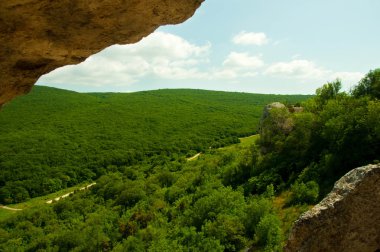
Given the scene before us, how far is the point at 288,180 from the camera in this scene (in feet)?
106

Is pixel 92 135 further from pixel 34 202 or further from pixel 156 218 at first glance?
pixel 156 218

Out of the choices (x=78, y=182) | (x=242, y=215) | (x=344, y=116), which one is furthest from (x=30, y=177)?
(x=344, y=116)

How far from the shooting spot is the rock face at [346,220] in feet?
32.1

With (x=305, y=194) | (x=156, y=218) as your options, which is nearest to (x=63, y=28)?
(x=305, y=194)

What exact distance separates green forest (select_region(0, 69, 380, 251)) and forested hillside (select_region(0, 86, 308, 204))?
0.28 meters

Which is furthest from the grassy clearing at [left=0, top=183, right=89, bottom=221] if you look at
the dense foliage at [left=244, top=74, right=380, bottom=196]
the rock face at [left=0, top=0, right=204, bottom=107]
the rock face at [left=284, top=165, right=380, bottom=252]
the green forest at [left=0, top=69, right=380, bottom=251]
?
the rock face at [left=284, top=165, right=380, bottom=252]

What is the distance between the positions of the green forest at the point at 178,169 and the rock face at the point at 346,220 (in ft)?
34.1

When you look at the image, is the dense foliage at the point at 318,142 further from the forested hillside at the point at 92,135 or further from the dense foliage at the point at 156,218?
the forested hillside at the point at 92,135

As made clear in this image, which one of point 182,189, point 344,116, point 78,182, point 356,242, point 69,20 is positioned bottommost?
point 78,182

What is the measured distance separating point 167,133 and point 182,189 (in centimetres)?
5157

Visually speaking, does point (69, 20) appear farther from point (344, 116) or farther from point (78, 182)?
point (78, 182)

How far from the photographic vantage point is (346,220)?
10.2 m

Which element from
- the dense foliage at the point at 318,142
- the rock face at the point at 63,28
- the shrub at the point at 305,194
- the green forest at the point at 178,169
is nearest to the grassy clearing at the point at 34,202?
the green forest at the point at 178,169

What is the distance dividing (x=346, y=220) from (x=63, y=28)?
8416 mm
